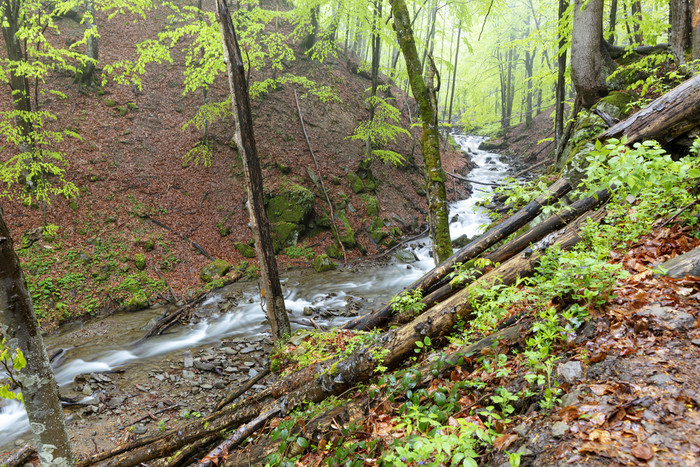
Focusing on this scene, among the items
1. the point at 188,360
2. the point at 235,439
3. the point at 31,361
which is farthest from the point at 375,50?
the point at 31,361

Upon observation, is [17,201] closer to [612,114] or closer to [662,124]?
[662,124]

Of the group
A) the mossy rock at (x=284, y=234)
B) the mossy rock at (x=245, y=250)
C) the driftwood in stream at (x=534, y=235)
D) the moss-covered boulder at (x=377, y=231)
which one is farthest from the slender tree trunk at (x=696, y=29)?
the mossy rock at (x=245, y=250)

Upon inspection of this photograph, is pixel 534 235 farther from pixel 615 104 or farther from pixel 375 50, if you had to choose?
pixel 375 50

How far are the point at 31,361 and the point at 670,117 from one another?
6862 millimetres

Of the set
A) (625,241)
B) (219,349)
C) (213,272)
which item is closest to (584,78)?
(625,241)

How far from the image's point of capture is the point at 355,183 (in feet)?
49.8

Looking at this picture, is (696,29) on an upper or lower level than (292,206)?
upper

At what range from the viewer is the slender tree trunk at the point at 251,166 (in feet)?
18.5

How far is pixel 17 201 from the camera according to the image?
404 inches

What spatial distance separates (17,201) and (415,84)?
39.6 feet

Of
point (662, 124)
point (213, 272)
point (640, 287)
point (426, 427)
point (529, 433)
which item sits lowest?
point (213, 272)

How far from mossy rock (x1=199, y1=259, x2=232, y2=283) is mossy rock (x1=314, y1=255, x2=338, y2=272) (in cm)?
286

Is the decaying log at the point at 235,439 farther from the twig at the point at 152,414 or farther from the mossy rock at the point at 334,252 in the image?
the mossy rock at the point at 334,252

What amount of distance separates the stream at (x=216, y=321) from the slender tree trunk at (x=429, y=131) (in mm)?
597
